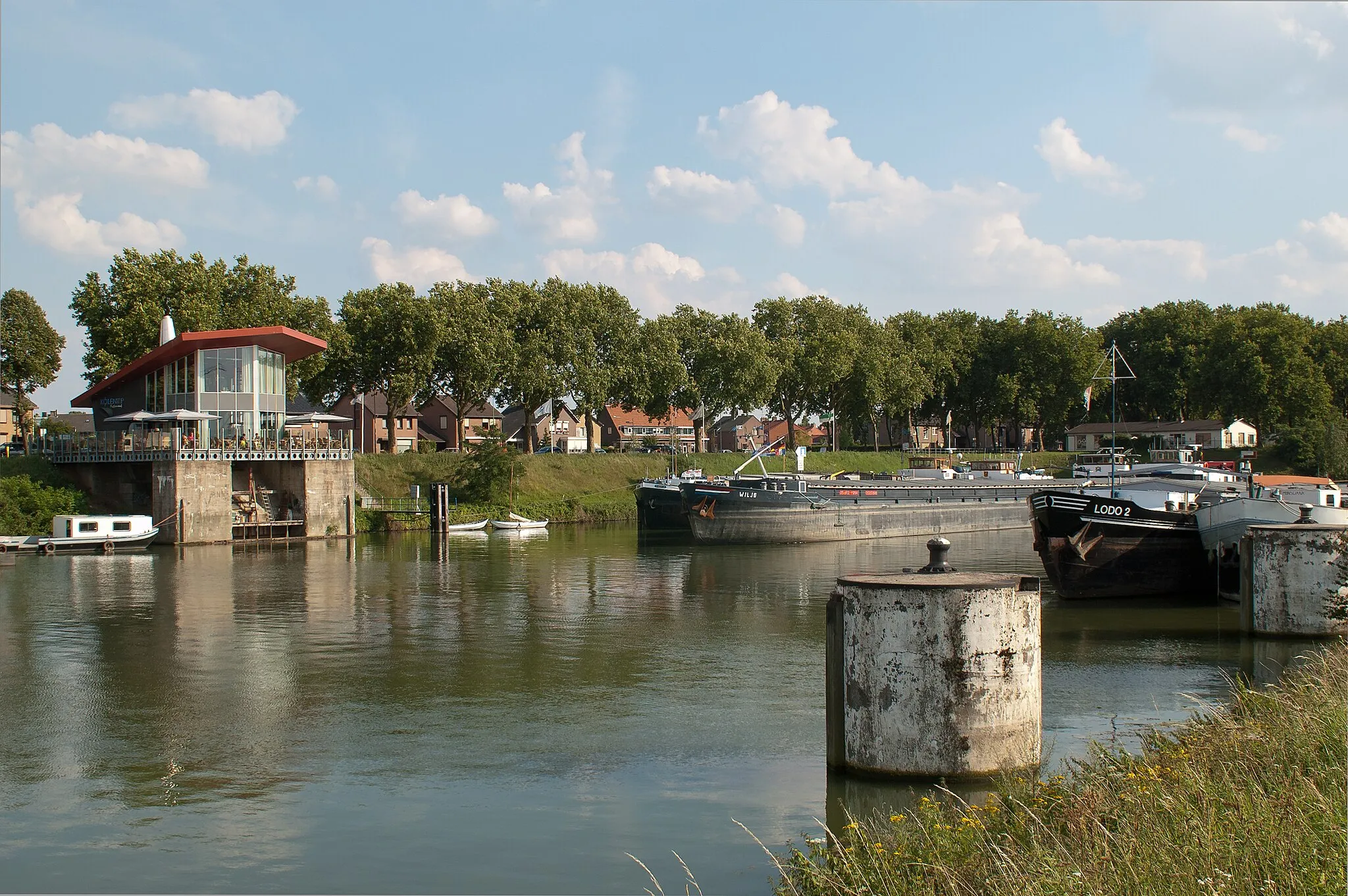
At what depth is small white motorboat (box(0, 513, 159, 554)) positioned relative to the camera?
136 ft

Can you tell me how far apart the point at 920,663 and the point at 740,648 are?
1114 centimetres

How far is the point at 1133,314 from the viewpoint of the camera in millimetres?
104125

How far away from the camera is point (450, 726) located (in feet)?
49.6

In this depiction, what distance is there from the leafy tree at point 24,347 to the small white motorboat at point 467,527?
3113 cm

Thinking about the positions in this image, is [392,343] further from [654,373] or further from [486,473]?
[654,373]

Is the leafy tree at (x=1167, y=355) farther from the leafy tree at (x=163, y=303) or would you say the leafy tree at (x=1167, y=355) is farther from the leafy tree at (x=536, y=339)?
the leafy tree at (x=163, y=303)

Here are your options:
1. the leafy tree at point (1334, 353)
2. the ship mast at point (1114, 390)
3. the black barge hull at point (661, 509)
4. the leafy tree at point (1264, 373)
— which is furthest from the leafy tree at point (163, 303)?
the leafy tree at point (1334, 353)

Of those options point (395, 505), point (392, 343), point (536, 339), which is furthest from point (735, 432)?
point (395, 505)

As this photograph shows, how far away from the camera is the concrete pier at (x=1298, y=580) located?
19125 mm

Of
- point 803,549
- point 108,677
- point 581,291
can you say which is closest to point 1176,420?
point 581,291

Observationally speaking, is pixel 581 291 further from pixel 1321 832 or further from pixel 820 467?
pixel 1321 832

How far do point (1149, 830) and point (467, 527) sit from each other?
4823cm

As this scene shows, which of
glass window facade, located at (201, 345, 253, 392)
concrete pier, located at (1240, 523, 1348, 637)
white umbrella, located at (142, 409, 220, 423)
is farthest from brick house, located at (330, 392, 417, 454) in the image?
concrete pier, located at (1240, 523, 1348, 637)

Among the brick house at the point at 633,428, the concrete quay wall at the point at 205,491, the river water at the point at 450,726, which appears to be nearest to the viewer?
the river water at the point at 450,726
